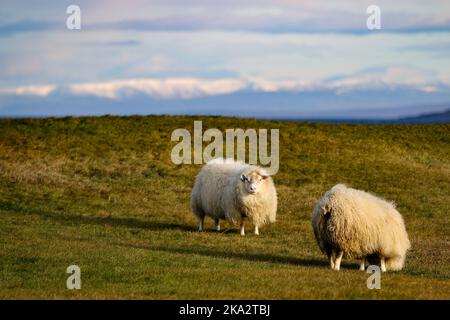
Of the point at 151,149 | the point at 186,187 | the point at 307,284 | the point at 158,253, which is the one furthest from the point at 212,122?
the point at 307,284

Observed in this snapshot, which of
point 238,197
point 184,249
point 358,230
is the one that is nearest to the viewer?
point 358,230

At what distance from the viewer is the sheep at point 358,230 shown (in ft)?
58.0

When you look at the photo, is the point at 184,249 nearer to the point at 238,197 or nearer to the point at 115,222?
the point at 238,197

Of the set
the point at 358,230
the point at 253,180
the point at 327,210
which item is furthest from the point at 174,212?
the point at 358,230

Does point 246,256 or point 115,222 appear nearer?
point 246,256

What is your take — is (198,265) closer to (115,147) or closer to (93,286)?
(93,286)

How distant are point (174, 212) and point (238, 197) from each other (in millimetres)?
5705

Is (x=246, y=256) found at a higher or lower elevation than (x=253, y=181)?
lower

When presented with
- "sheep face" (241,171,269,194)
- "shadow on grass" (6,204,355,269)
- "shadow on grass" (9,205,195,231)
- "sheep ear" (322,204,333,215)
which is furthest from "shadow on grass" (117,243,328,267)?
"shadow on grass" (9,205,195,231)

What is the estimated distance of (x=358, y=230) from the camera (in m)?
17.7

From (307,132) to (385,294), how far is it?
110 ft

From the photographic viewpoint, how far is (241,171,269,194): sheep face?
79.5 feet

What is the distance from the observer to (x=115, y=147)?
42.8 meters
